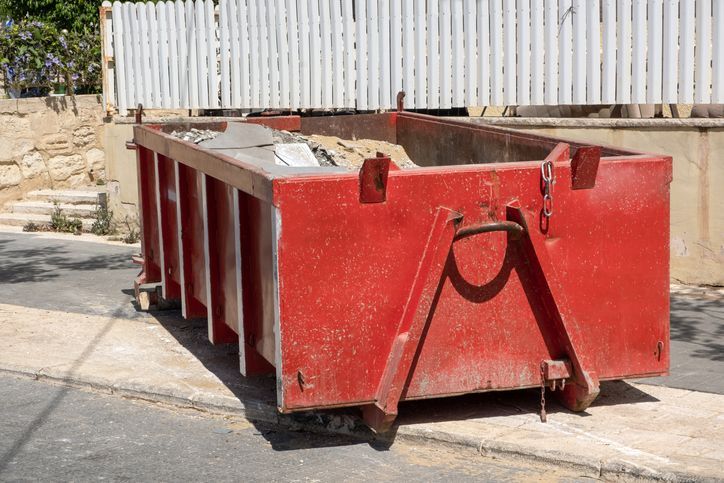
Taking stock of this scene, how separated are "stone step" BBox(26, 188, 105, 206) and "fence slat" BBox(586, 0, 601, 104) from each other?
22.0 ft

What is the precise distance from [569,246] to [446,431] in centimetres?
114

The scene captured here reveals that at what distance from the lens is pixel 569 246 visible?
588cm

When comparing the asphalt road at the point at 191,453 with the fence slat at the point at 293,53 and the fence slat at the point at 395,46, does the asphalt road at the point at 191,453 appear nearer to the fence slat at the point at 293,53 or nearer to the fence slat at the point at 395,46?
the fence slat at the point at 395,46

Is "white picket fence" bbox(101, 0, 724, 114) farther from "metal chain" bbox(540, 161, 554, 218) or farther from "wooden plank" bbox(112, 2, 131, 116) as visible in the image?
"metal chain" bbox(540, 161, 554, 218)

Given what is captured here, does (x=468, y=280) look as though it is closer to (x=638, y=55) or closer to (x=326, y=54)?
(x=638, y=55)

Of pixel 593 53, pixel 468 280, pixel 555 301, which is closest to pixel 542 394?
pixel 555 301

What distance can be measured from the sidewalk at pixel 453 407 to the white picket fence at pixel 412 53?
3.86 m

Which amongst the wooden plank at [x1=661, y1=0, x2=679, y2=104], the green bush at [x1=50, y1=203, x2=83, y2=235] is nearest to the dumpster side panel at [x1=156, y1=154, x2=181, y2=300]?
the wooden plank at [x1=661, y1=0, x2=679, y2=104]

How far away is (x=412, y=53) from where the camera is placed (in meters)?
11.1

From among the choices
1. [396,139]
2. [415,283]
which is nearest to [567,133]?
[396,139]

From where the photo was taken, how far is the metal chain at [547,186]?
18.9 ft

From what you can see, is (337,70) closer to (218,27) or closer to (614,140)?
(218,27)

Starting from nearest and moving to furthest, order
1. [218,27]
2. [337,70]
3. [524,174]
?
[524,174]
[337,70]
[218,27]

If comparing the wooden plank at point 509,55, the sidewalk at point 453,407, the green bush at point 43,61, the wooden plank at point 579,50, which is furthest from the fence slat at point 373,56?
the green bush at point 43,61
